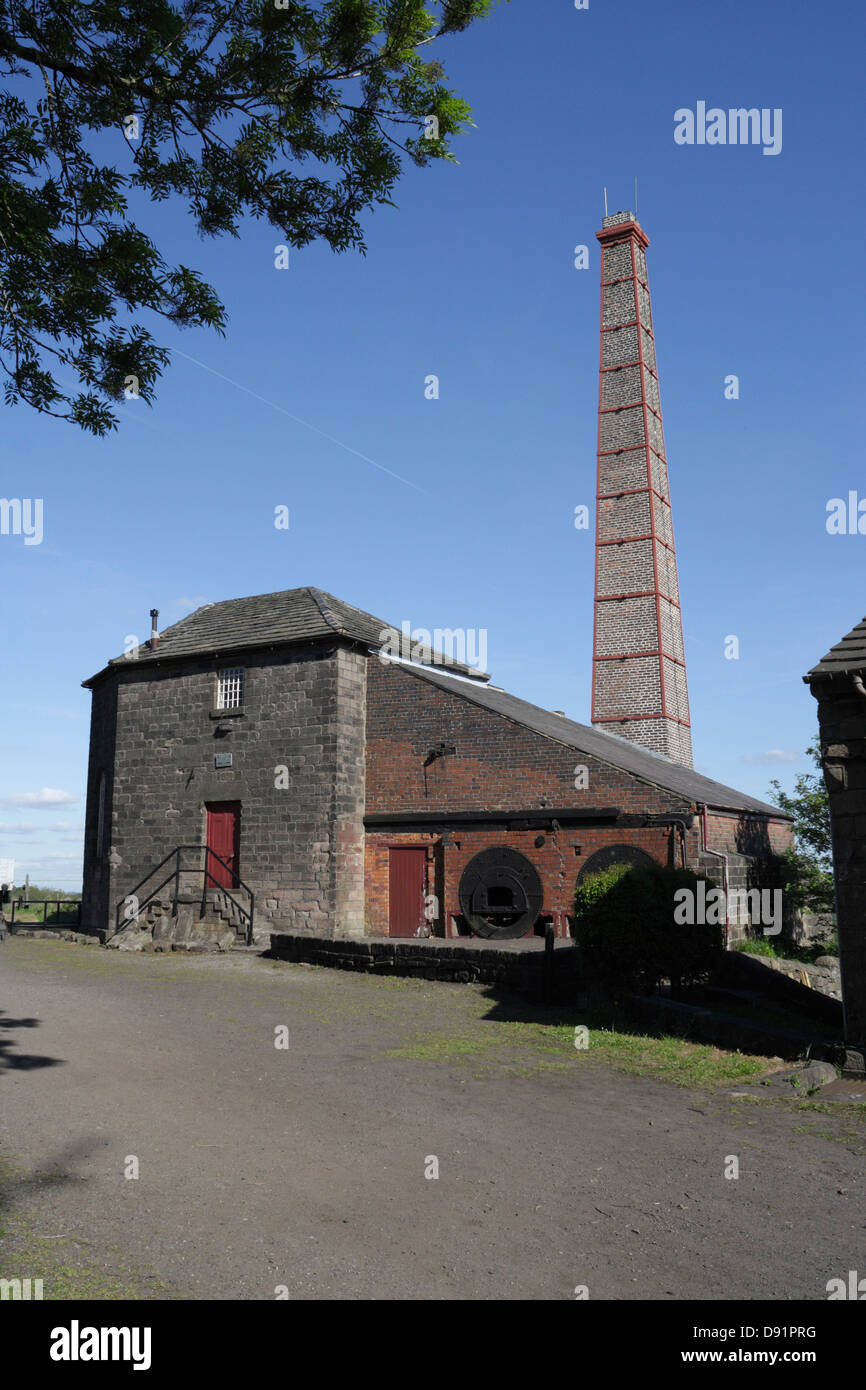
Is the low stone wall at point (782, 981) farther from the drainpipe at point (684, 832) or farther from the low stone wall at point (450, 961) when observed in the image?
the low stone wall at point (450, 961)

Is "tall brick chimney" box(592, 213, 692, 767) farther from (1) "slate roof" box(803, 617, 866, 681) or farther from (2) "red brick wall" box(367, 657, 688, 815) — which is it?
(1) "slate roof" box(803, 617, 866, 681)

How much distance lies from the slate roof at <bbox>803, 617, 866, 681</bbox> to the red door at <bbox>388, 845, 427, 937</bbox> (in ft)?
41.0

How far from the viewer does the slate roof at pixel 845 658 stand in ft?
31.3

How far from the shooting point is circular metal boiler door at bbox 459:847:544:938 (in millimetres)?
19172

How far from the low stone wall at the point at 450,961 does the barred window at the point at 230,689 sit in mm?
6832

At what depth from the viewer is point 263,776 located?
73.3ft

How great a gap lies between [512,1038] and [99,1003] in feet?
20.6

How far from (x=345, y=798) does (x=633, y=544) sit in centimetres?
1499

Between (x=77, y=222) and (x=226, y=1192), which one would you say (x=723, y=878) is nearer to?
(x=226, y=1192)

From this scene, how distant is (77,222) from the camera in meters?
8.05

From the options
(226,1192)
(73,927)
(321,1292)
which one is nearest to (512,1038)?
(226,1192)

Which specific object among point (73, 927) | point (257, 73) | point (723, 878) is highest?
point (257, 73)
